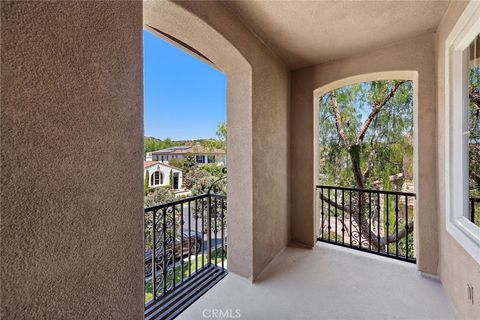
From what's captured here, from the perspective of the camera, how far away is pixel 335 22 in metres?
2.03

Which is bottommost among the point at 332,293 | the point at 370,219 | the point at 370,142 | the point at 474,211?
the point at 332,293

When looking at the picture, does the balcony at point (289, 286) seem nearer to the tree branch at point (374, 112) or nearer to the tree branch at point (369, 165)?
the tree branch at point (369, 165)

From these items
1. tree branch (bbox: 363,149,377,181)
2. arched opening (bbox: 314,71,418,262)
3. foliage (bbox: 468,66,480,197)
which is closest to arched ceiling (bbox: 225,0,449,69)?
foliage (bbox: 468,66,480,197)

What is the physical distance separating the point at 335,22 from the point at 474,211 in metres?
1.87

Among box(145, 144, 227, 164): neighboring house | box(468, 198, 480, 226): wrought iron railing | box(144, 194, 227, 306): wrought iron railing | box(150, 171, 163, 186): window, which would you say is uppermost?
box(145, 144, 227, 164): neighboring house

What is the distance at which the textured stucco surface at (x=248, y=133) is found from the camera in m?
1.90

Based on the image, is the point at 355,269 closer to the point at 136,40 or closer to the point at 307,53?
the point at 307,53

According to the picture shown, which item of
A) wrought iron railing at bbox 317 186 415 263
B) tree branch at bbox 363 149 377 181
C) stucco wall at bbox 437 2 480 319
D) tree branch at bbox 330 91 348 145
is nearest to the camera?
stucco wall at bbox 437 2 480 319

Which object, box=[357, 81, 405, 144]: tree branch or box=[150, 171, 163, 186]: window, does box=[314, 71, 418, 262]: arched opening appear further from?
box=[150, 171, 163, 186]: window

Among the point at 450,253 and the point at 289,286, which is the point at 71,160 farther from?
the point at 450,253

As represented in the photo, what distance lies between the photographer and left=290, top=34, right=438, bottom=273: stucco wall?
221 centimetres

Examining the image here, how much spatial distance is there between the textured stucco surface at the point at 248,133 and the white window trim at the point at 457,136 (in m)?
1.54

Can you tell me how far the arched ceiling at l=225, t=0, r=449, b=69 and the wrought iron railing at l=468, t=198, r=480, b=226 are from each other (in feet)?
5.23

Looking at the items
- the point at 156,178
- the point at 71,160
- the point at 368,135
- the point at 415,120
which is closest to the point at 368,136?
the point at 368,135
